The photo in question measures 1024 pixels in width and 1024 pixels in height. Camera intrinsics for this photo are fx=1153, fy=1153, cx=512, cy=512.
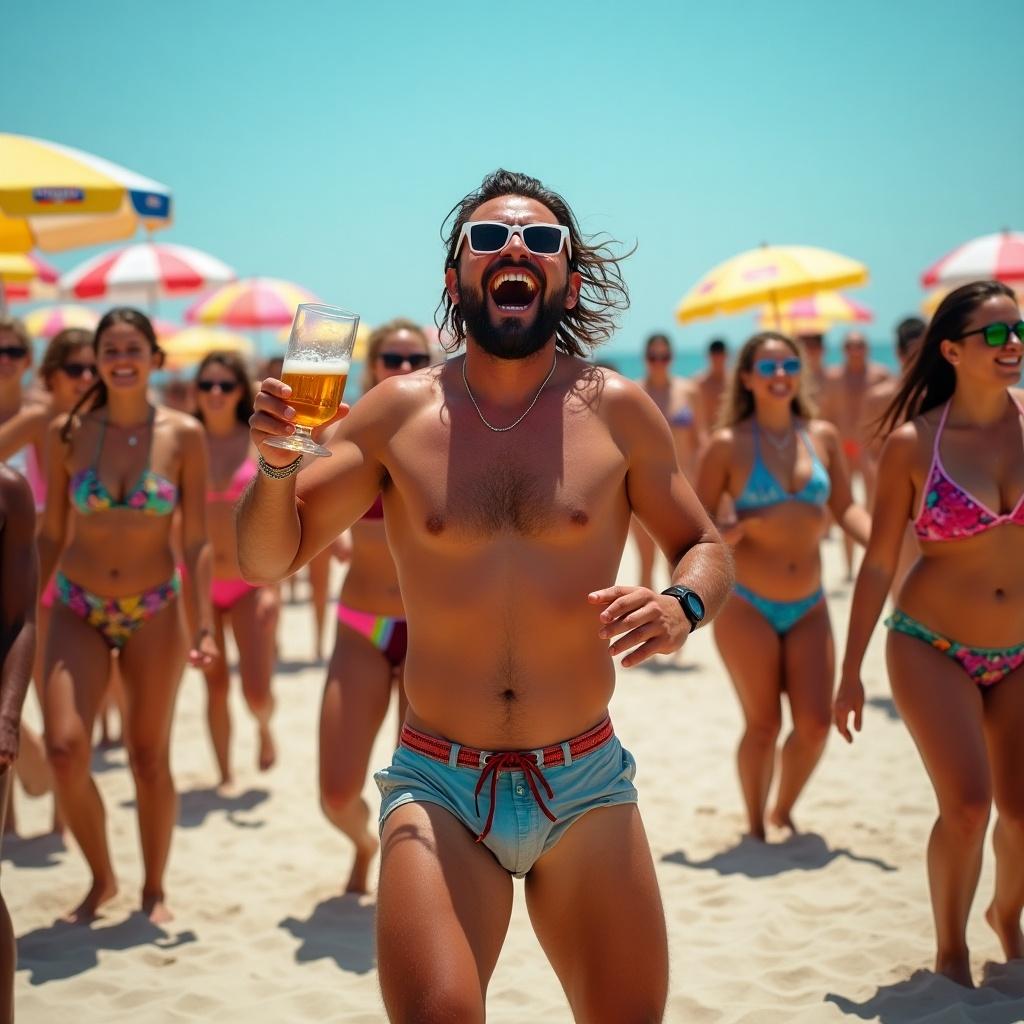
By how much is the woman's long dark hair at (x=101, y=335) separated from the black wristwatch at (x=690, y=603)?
127 inches

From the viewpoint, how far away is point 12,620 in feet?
11.0

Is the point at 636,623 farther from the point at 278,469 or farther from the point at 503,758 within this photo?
the point at 278,469

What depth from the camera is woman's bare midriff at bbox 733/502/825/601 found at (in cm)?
550

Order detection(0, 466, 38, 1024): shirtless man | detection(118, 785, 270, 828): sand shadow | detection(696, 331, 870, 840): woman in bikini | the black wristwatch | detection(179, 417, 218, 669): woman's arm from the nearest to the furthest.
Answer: the black wristwatch < detection(0, 466, 38, 1024): shirtless man < detection(179, 417, 218, 669): woman's arm < detection(696, 331, 870, 840): woman in bikini < detection(118, 785, 270, 828): sand shadow

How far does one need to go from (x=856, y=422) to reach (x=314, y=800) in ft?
27.6

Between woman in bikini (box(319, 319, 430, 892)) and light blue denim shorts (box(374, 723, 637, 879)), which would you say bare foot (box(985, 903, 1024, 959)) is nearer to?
light blue denim shorts (box(374, 723, 637, 879))

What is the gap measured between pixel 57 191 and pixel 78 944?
3.83 metres

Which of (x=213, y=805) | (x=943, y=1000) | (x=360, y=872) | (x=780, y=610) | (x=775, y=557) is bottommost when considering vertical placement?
(x=213, y=805)

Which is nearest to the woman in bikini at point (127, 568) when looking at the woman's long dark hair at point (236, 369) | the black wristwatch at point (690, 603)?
the woman's long dark hair at point (236, 369)

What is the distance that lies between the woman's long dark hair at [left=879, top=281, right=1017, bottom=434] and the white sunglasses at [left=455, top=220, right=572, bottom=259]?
186cm

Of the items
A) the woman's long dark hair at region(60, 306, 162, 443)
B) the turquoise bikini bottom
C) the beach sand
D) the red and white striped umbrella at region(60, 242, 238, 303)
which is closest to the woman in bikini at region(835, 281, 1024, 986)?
the beach sand

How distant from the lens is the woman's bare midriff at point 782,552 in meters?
5.50

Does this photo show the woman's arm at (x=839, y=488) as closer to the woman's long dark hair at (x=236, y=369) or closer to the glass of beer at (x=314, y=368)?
the woman's long dark hair at (x=236, y=369)

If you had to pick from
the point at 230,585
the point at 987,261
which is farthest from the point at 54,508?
the point at 987,261
